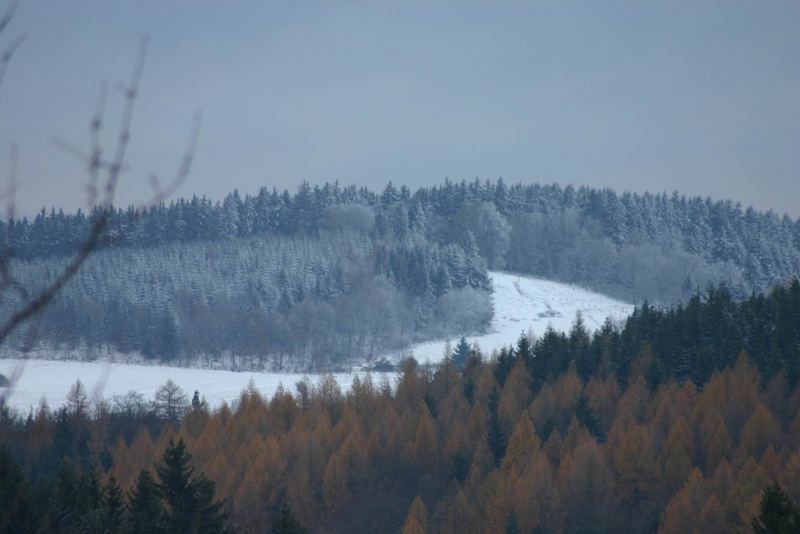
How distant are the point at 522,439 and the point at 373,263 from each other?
231ft

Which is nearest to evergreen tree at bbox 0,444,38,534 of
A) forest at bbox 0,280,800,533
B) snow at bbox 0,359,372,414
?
forest at bbox 0,280,800,533

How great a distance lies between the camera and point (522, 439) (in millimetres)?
45719

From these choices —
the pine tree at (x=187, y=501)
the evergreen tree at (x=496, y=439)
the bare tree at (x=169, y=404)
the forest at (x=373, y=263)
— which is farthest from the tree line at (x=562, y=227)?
the pine tree at (x=187, y=501)

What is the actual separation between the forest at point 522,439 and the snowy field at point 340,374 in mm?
7679

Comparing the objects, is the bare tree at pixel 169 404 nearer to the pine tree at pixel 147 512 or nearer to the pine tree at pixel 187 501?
the pine tree at pixel 187 501

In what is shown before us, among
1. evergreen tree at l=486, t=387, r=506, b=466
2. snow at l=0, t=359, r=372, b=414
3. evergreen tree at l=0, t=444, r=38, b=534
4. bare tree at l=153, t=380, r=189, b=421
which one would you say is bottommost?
snow at l=0, t=359, r=372, b=414

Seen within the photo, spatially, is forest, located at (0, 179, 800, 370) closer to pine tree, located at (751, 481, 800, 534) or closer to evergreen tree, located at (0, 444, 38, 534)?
evergreen tree, located at (0, 444, 38, 534)

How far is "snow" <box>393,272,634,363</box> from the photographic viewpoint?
92250 millimetres

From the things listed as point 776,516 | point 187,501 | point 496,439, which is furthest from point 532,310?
point 776,516

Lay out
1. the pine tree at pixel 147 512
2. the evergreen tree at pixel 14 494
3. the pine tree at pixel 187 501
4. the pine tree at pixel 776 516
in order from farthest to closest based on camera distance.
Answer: the pine tree at pixel 187 501
the pine tree at pixel 147 512
the pine tree at pixel 776 516
the evergreen tree at pixel 14 494

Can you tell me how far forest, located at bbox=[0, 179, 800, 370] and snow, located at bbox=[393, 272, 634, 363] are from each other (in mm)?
2466

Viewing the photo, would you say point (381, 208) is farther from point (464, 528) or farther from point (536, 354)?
point (464, 528)

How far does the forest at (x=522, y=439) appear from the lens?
125ft

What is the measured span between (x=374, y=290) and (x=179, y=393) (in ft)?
134
